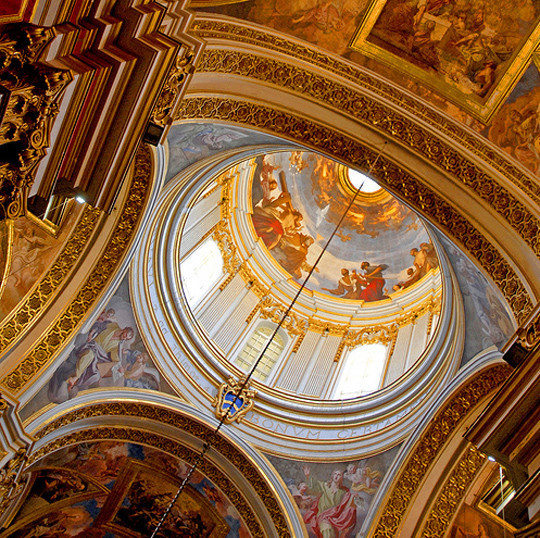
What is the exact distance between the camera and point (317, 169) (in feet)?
60.5

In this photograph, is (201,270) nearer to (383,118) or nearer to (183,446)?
(183,446)

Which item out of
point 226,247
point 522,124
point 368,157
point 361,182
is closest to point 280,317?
point 226,247

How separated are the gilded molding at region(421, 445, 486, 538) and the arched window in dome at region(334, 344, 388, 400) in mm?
Result: 3746

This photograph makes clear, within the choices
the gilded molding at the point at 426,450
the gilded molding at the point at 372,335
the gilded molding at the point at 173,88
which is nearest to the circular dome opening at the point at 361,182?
the gilded molding at the point at 372,335

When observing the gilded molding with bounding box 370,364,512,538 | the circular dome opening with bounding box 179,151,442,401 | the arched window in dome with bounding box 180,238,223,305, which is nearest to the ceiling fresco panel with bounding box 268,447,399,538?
the gilded molding with bounding box 370,364,512,538

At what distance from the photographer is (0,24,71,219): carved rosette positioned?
3631 mm

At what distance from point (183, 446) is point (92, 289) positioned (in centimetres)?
380

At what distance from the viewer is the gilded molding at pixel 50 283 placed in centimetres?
901

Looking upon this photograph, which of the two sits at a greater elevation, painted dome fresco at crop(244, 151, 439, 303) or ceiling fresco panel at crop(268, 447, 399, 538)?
painted dome fresco at crop(244, 151, 439, 303)

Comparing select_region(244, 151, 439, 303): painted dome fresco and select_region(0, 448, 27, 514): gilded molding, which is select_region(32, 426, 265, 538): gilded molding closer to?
select_region(0, 448, 27, 514): gilded molding

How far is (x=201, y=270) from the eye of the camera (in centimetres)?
1473

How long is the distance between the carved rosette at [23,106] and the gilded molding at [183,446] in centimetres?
716

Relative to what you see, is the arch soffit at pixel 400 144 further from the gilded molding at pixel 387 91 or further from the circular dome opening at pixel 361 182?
the circular dome opening at pixel 361 182

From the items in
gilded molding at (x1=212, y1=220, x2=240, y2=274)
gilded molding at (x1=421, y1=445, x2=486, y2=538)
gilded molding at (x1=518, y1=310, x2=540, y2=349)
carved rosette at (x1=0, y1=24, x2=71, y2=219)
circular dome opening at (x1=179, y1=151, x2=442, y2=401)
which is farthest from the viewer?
gilded molding at (x1=212, y1=220, x2=240, y2=274)
